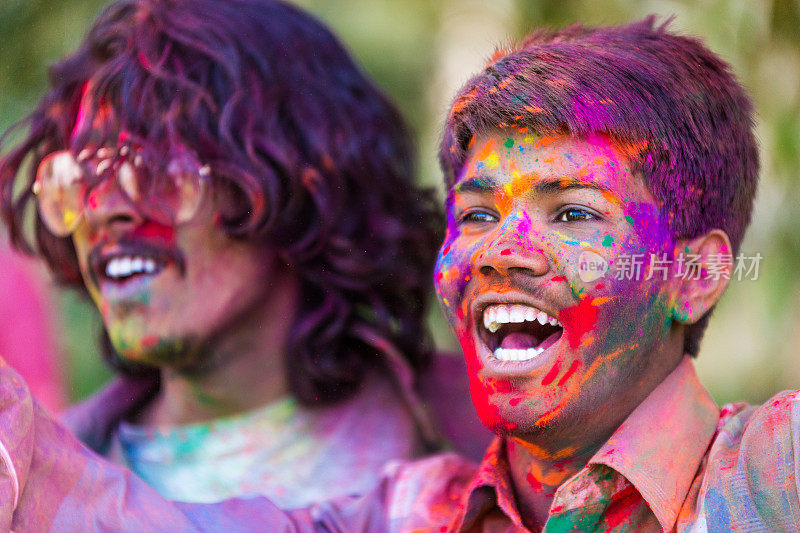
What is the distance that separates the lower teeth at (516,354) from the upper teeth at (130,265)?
3.43 ft

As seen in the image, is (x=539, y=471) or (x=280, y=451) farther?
(x=280, y=451)

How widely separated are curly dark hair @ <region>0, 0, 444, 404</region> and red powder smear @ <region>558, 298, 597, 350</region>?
0.95 meters

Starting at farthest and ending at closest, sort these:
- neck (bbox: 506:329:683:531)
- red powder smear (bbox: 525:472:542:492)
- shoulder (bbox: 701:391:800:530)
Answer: red powder smear (bbox: 525:472:542:492) → neck (bbox: 506:329:683:531) → shoulder (bbox: 701:391:800:530)

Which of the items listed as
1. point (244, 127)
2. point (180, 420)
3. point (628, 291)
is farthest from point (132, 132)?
point (628, 291)

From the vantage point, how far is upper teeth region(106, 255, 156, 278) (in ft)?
8.34

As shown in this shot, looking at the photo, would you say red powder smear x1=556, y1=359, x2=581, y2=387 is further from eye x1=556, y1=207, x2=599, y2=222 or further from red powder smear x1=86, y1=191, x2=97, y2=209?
red powder smear x1=86, y1=191, x2=97, y2=209

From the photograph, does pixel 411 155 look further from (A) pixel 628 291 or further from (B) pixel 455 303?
(A) pixel 628 291

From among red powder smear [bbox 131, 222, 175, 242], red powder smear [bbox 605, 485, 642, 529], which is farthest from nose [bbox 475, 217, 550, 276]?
red powder smear [bbox 131, 222, 175, 242]

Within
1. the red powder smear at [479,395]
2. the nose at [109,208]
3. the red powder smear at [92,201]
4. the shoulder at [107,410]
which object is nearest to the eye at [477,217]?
the red powder smear at [479,395]

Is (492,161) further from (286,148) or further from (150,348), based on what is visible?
(150,348)

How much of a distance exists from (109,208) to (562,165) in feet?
4.08

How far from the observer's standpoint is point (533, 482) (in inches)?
81.0

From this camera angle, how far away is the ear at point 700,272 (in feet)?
6.49

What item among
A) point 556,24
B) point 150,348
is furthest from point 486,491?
point 556,24
